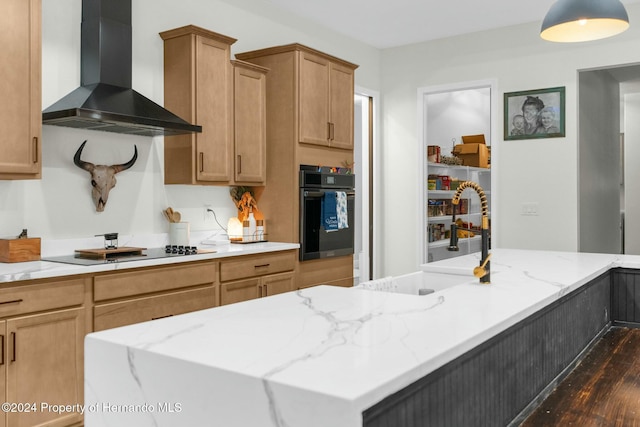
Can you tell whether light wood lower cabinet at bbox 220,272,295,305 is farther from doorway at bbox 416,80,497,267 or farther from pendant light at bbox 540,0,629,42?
pendant light at bbox 540,0,629,42

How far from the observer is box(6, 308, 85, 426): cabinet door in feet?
8.18

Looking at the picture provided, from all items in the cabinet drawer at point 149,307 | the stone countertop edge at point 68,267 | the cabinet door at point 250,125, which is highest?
the cabinet door at point 250,125

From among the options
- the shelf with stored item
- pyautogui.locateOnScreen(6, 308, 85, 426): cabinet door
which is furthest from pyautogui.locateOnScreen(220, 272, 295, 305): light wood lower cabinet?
the shelf with stored item

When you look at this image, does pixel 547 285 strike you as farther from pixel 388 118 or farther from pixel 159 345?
pixel 388 118

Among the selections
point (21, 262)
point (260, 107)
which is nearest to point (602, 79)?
point (260, 107)

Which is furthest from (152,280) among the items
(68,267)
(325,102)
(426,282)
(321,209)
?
(325,102)

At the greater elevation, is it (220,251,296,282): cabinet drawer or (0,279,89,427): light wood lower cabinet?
(220,251,296,282): cabinet drawer

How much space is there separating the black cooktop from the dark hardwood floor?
7.20 ft

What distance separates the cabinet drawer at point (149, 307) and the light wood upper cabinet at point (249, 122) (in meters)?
1.01

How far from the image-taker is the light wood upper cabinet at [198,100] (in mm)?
3723

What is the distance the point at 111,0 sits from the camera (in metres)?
3.33

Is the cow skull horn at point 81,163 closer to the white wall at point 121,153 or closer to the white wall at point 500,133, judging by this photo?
the white wall at point 121,153

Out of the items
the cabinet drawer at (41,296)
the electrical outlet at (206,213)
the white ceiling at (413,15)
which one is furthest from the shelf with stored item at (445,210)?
the cabinet drawer at (41,296)

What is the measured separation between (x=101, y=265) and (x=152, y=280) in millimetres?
361
